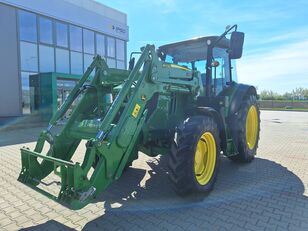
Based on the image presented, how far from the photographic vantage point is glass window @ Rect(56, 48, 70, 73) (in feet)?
60.8

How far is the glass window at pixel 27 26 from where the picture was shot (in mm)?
16625

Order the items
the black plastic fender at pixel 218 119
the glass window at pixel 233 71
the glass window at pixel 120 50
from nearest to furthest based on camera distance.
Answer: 1. the black plastic fender at pixel 218 119
2. the glass window at pixel 233 71
3. the glass window at pixel 120 50

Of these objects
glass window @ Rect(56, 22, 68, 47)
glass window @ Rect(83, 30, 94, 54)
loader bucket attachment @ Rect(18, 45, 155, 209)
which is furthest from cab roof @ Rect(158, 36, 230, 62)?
glass window @ Rect(83, 30, 94, 54)

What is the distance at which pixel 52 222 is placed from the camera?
3.94 meters

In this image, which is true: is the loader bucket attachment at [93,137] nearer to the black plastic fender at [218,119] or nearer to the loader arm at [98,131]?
the loader arm at [98,131]

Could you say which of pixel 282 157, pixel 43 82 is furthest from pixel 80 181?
pixel 43 82

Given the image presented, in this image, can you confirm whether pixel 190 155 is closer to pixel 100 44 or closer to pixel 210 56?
pixel 210 56

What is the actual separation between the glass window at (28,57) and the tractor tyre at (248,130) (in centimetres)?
1393

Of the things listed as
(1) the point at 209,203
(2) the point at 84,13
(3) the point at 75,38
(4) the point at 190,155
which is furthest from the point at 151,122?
(2) the point at 84,13

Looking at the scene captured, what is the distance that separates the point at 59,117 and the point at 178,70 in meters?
2.16

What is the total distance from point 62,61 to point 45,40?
1.68 metres

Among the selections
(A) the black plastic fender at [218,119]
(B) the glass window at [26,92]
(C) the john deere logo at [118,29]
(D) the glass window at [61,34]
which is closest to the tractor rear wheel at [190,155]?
(A) the black plastic fender at [218,119]

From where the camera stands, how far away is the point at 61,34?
1873cm

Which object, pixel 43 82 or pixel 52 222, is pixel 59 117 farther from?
pixel 43 82
